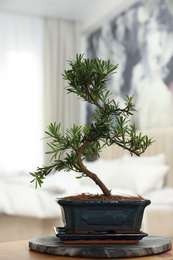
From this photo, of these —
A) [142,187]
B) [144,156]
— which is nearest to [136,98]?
[144,156]

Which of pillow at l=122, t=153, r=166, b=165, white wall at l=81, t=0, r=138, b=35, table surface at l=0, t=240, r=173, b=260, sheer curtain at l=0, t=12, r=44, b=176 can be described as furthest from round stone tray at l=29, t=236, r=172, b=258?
sheer curtain at l=0, t=12, r=44, b=176

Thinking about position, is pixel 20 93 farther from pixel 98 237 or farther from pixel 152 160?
pixel 98 237

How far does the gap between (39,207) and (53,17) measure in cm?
414

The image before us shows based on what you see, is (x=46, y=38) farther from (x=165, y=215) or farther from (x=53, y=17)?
(x=165, y=215)

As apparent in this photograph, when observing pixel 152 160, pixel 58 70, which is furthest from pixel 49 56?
pixel 152 160

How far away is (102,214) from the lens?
1.04m

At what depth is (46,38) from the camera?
6.19 m

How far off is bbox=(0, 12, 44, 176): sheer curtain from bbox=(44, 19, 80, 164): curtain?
11 cm

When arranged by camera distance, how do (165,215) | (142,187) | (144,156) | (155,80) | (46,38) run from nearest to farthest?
(165,215) → (142,187) → (144,156) → (155,80) → (46,38)

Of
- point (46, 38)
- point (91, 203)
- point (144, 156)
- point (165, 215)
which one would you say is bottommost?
point (165, 215)

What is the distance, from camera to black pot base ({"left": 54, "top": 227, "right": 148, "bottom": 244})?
105 cm

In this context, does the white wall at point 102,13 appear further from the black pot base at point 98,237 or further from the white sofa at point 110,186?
the black pot base at point 98,237

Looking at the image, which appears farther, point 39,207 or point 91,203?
point 39,207

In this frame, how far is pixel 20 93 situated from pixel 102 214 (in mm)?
5055
